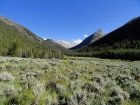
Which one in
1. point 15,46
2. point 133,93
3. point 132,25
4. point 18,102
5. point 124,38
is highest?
point 132,25

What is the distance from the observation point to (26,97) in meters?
3.71

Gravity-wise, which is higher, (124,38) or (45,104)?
(124,38)

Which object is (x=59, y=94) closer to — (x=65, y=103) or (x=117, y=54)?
(x=65, y=103)

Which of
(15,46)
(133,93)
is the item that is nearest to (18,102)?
(133,93)

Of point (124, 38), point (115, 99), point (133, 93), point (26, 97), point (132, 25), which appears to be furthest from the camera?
point (132, 25)

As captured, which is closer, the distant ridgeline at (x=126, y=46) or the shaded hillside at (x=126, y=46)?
the distant ridgeline at (x=126, y=46)

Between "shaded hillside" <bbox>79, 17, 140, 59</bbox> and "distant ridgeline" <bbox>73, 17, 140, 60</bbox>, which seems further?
"shaded hillside" <bbox>79, 17, 140, 59</bbox>

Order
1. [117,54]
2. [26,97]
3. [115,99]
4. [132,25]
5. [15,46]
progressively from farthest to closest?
[132,25], [117,54], [15,46], [115,99], [26,97]

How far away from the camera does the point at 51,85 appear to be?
5.32 metres

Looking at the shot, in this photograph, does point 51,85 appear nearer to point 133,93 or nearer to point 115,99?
point 115,99

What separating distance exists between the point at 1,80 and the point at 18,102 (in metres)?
2.56

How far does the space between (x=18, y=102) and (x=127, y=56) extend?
334 feet

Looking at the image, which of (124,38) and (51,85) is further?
(124,38)

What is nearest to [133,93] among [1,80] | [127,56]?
[1,80]
